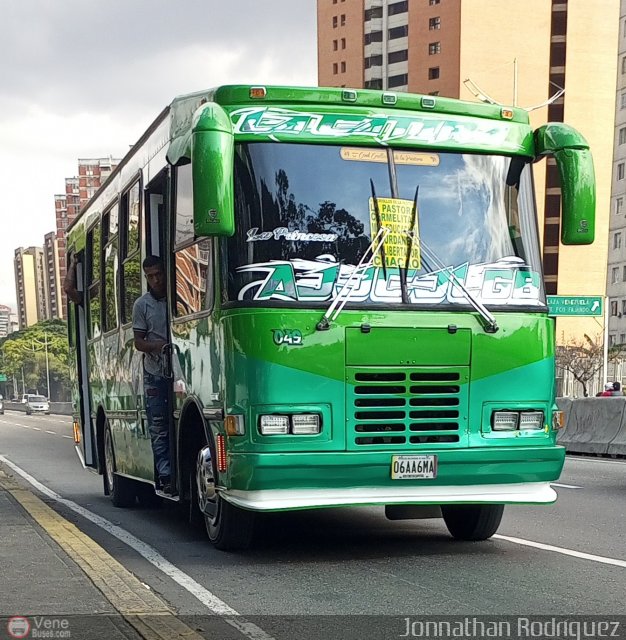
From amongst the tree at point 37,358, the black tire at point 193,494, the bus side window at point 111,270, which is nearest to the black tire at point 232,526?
the black tire at point 193,494

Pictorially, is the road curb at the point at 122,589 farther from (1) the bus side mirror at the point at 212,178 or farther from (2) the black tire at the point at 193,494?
(1) the bus side mirror at the point at 212,178

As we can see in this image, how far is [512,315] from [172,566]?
3002mm

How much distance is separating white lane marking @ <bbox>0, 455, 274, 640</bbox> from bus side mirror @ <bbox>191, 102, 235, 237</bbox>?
7.45 ft

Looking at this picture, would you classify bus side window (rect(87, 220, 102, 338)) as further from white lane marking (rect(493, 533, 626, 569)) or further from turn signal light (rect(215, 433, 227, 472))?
white lane marking (rect(493, 533, 626, 569))

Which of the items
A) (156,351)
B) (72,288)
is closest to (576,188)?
(156,351)

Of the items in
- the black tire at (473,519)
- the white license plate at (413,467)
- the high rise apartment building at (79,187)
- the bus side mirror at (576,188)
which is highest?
the high rise apartment building at (79,187)

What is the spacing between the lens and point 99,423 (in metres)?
13.0

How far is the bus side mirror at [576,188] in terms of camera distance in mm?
7875

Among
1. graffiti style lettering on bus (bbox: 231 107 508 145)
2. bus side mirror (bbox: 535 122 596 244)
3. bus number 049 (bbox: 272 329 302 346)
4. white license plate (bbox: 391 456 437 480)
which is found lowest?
white license plate (bbox: 391 456 437 480)

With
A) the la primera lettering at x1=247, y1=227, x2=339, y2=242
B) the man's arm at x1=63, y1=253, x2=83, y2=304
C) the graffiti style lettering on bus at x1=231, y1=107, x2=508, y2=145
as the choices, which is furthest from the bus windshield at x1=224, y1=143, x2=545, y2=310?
the man's arm at x1=63, y1=253, x2=83, y2=304

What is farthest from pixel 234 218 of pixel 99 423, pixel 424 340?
pixel 99 423

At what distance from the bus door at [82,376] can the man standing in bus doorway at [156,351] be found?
4.24 meters

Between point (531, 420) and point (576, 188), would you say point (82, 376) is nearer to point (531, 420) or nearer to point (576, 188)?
point (531, 420)

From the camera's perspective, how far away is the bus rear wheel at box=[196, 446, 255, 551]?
8.04 meters
